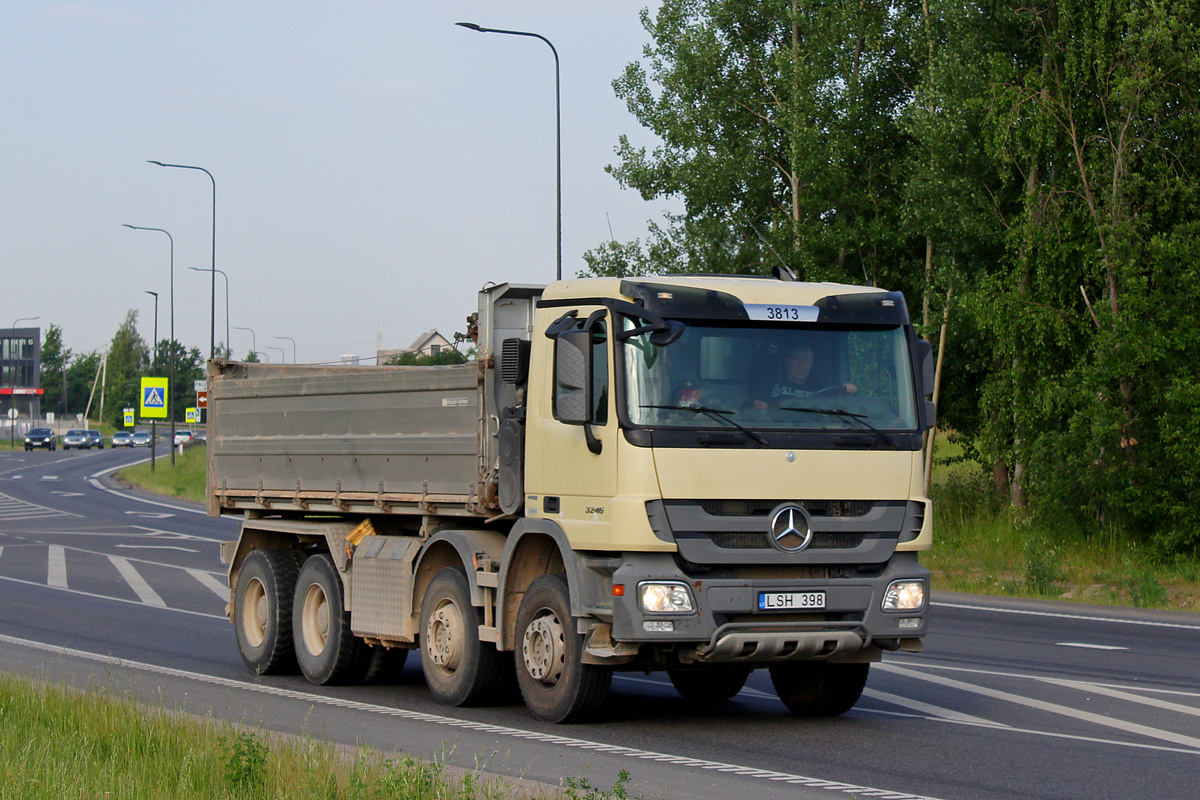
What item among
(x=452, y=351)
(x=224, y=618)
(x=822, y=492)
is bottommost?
(x=224, y=618)

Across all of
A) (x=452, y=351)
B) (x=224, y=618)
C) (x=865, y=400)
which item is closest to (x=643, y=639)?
(x=865, y=400)

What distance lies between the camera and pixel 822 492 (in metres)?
9.59

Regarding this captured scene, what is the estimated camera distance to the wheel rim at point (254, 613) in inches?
526

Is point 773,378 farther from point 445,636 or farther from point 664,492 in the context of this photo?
point 445,636

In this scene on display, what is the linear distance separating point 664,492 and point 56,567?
62.7 feet

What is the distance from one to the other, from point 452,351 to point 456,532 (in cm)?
381

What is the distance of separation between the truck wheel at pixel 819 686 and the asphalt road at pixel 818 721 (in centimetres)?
15

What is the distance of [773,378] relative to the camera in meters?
9.71

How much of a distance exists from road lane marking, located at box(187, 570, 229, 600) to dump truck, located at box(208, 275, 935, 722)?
1045 cm

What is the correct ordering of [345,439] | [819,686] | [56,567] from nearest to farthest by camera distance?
1. [819,686]
2. [345,439]
3. [56,567]

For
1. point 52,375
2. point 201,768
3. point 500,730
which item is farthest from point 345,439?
point 52,375

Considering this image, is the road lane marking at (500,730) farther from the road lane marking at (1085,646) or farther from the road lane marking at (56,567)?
the road lane marking at (56,567)

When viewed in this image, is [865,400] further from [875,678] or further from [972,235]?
[972,235]

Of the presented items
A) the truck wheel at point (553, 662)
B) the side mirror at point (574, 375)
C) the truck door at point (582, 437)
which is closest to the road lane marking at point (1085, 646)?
the truck wheel at point (553, 662)
